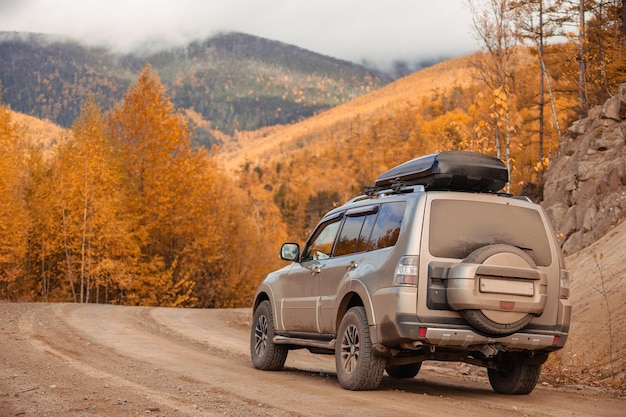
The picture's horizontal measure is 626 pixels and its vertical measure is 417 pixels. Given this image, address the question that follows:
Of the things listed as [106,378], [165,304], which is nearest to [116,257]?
[165,304]

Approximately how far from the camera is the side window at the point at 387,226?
765 centimetres

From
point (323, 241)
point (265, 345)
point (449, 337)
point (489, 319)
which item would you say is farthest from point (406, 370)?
point (489, 319)

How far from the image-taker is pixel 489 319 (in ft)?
23.3

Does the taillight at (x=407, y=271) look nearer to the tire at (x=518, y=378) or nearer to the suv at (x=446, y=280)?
the suv at (x=446, y=280)

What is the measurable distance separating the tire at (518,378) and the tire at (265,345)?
309 centimetres

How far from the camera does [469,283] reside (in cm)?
697

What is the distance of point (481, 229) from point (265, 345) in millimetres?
4024

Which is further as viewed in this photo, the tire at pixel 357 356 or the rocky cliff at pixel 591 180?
the rocky cliff at pixel 591 180

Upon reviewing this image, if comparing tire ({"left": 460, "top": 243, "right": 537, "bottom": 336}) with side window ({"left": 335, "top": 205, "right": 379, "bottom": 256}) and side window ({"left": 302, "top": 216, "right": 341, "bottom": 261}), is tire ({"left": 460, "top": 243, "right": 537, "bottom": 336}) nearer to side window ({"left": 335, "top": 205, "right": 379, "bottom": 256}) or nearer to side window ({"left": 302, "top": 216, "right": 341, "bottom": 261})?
side window ({"left": 335, "top": 205, "right": 379, "bottom": 256})

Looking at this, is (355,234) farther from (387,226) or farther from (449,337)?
(449,337)

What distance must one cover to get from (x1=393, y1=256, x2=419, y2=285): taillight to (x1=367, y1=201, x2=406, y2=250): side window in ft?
1.14

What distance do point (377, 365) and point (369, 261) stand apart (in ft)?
3.53

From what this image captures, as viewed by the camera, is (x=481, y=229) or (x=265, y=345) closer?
(x=481, y=229)

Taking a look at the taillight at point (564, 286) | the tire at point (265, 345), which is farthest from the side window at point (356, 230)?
the taillight at point (564, 286)
